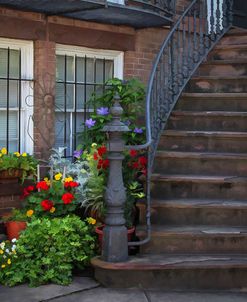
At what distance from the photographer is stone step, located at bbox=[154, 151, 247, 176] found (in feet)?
18.3

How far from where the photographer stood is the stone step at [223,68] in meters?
6.87

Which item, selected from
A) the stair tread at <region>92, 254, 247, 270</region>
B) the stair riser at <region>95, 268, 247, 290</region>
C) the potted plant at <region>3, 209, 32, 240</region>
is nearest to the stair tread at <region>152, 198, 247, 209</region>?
the stair tread at <region>92, 254, 247, 270</region>

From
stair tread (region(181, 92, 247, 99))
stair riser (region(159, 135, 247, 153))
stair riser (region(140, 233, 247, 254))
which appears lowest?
stair riser (region(140, 233, 247, 254))

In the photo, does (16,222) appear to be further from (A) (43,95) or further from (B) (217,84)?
(B) (217,84)

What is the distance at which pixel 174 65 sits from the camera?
6.48 m

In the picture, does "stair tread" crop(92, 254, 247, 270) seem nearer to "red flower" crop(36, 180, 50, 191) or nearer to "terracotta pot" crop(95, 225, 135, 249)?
"terracotta pot" crop(95, 225, 135, 249)

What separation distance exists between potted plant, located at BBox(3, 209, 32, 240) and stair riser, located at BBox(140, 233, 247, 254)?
46.9 inches

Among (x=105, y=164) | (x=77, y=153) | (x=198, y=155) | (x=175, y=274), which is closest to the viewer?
(x=175, y=274)

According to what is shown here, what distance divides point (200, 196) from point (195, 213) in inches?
11.3

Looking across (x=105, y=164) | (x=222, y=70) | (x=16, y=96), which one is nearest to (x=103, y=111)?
(x=16, y=96)

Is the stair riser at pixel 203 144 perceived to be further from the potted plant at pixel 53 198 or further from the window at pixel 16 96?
the window at pixel 16 96

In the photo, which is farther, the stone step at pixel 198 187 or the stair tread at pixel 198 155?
the stair tread at pixel 198 155

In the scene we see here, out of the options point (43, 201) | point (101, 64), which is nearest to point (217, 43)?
point (101, 64)

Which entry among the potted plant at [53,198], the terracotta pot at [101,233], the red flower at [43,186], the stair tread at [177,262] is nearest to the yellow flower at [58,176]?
the potted plant at [53,198]
